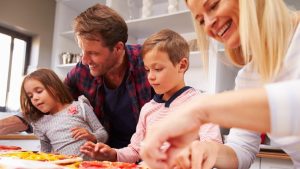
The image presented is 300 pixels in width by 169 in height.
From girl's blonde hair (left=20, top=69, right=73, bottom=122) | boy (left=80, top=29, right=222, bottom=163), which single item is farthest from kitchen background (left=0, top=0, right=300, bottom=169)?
boy (left=80, top=29, right=222, bottom=163)

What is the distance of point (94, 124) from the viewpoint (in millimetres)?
1458

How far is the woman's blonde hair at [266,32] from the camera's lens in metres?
0.60

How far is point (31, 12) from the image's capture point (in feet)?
10.00

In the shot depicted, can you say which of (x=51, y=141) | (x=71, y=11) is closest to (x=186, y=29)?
(x=71, y=11)

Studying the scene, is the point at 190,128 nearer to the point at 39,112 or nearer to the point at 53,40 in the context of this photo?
the point at 39,112

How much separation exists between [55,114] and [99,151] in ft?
1.74

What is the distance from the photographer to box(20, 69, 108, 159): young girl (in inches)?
56.2

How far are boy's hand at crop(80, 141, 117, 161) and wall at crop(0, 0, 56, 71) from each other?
217 centimetres

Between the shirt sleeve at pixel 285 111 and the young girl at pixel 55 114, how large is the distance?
112cm

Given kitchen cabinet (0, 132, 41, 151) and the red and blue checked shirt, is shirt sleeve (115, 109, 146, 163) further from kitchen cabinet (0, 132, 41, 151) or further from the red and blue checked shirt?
kitchen cabinet (0, 132, 41, 151)

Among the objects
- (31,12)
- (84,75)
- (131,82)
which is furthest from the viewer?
(31,12)

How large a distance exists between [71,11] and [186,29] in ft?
4.62

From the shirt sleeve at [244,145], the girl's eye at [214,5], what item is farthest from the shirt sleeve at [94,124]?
the girl's eye at [214,5]

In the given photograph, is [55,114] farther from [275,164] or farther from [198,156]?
[275,164]
